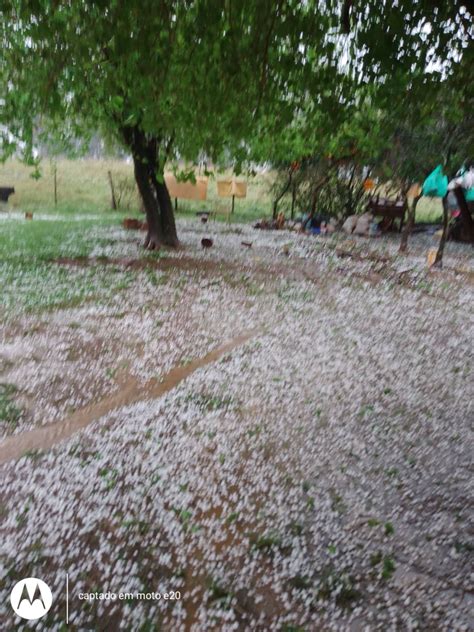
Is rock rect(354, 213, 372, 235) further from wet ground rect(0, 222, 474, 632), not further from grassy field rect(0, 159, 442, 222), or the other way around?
wet ground rect(0, 222, 474, 632)

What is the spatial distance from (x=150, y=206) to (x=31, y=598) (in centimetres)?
1074

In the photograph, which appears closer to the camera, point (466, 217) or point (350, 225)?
point (466, 217)

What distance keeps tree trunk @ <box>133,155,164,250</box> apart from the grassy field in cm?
810

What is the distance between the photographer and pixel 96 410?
4605mm

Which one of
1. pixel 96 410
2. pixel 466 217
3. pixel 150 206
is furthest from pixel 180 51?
pixel 466 217

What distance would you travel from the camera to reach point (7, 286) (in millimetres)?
8484

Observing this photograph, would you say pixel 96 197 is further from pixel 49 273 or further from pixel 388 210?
pixel 49 273

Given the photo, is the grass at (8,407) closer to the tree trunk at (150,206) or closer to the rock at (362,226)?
the tree trunk at (150,206)

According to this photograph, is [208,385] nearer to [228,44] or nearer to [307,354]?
[307,354]

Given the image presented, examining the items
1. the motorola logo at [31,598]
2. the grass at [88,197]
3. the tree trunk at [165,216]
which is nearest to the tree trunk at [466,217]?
the grass at [88,197]

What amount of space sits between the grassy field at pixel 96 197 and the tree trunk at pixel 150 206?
26.6 ft

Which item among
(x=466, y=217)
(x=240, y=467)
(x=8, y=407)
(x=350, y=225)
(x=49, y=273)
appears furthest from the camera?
(x=350, y=225)

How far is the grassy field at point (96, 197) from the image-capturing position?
2197 cm

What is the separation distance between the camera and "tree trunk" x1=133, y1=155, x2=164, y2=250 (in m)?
12.1
